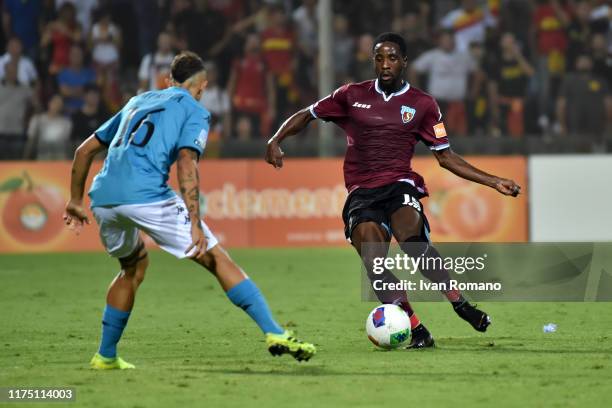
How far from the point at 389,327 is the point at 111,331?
2.04 meters

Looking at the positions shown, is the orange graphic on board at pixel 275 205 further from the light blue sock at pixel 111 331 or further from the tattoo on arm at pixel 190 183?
the tattoo on arm at pixel 190 183

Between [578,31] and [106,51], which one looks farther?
[578,31]

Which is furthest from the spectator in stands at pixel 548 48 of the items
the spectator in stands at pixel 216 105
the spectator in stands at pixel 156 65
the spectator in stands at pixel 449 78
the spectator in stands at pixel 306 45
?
the spectator in stands at pixel 156 65

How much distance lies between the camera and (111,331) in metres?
7.96

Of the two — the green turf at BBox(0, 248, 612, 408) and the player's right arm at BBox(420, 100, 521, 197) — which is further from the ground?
the player's right arm at BBox(420, 100, 521, 197)

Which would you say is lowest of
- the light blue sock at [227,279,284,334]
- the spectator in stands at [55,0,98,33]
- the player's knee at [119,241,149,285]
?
the light blue sock at [227,279,284,334]

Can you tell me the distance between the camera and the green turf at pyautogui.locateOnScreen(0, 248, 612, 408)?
696cm

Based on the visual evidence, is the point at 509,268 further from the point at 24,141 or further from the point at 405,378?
the point at 24,141

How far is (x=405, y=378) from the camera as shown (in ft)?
24.9

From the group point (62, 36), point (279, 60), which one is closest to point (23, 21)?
point (62, 36)

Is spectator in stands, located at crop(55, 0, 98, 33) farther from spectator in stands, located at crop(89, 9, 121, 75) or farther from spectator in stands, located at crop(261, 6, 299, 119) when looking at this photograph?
spectator in stands, located at crop(261, 6, 299, 119)

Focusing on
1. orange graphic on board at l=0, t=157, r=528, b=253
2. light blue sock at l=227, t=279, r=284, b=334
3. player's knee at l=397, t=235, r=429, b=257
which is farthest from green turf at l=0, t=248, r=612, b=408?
orange graphic on board at l=0, t=157, r=528, b=253

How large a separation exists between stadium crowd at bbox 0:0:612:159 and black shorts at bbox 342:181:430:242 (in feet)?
36.6

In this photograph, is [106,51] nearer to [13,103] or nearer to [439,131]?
[13,103]
